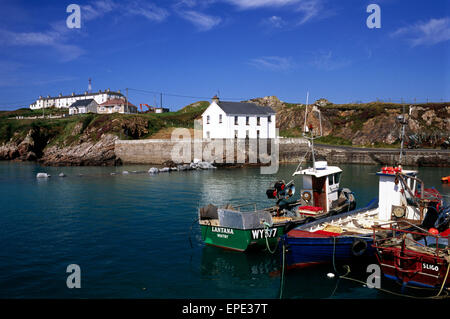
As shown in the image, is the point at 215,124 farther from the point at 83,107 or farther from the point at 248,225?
the point at 83,107

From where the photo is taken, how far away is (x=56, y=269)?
50.6 feet

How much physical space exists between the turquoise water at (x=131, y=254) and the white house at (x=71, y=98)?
111373mm

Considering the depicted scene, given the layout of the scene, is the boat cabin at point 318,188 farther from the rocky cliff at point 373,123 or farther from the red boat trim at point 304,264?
the rocky cliff at point 373,123

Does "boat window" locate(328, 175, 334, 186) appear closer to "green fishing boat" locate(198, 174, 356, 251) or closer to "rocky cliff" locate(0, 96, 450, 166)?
"green fishing boat" locate(198, 174, 356, 251)

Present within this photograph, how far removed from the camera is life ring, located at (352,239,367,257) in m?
14.7

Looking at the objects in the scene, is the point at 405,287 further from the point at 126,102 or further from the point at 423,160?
the point at 126,102

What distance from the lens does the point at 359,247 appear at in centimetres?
1481

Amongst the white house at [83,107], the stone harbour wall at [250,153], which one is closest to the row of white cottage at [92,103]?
the white house at [83,107]

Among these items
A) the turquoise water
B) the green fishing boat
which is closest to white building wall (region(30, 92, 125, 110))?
the turquoise water

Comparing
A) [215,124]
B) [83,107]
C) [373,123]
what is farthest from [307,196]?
[83,107]

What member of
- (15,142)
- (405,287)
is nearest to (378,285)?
(405,287)

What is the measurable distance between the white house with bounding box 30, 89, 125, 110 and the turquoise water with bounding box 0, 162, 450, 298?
365ft

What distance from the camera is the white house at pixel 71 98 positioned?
13862cm
